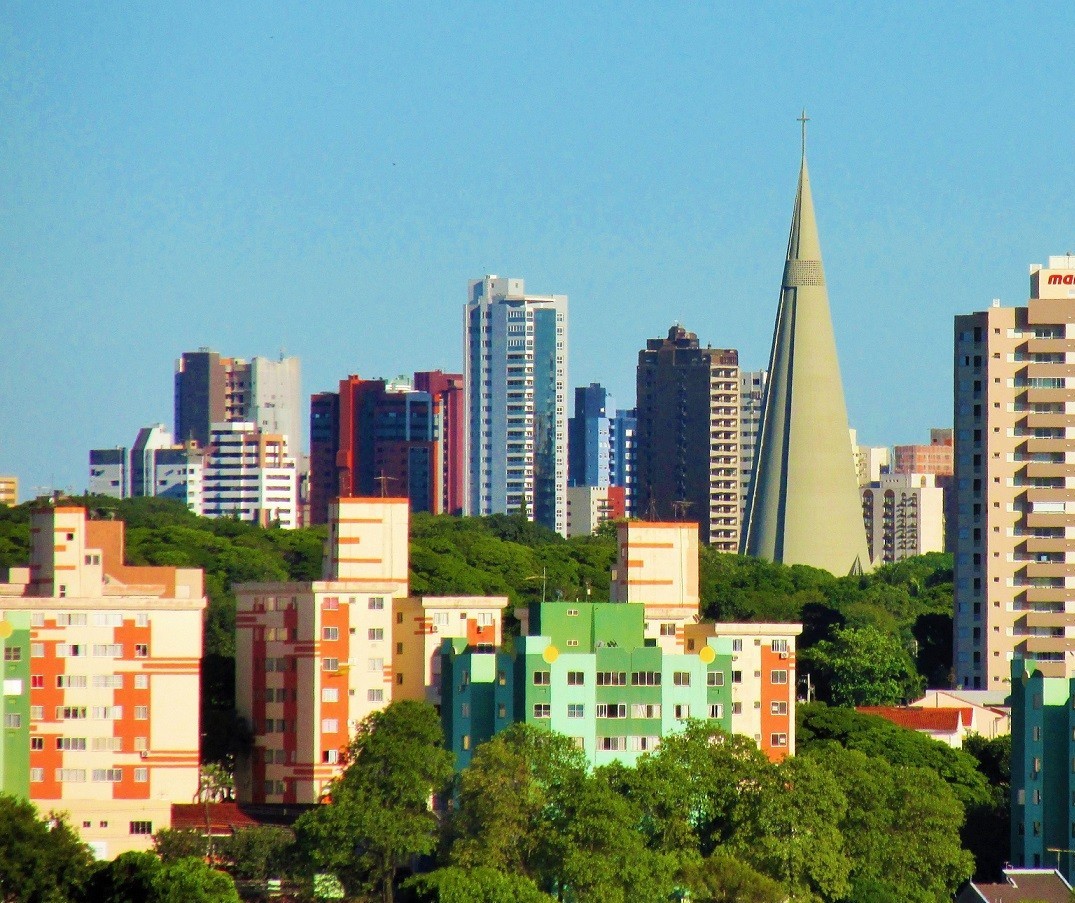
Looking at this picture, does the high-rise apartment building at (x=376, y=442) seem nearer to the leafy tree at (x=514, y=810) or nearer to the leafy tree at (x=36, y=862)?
the leafy tree at (x=514, y=810)

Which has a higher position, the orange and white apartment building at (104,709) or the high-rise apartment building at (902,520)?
the high-rise apartment building at (902,520)

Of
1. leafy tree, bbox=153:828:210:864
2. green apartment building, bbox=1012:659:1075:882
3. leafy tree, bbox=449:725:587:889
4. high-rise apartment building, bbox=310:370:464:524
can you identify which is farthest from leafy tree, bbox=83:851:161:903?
high-rise apartment building, bbox=310:370:464:524

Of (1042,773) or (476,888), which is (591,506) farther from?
(476,888)

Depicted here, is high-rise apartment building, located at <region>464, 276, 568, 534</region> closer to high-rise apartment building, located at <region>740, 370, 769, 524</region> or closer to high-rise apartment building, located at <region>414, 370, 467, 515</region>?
high-rise apartment building, located at <region>414, 370, 467, 515</region>

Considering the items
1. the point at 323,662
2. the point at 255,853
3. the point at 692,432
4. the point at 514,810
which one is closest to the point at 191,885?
the point at 255,853

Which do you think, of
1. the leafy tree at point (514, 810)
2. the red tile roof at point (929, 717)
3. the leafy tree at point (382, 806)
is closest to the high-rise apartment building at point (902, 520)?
the red tile roof at point (929, 717)

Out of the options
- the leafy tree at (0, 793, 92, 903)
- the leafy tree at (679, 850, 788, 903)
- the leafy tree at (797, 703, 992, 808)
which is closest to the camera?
the leafy tree at (0, 793, 92, 903)
